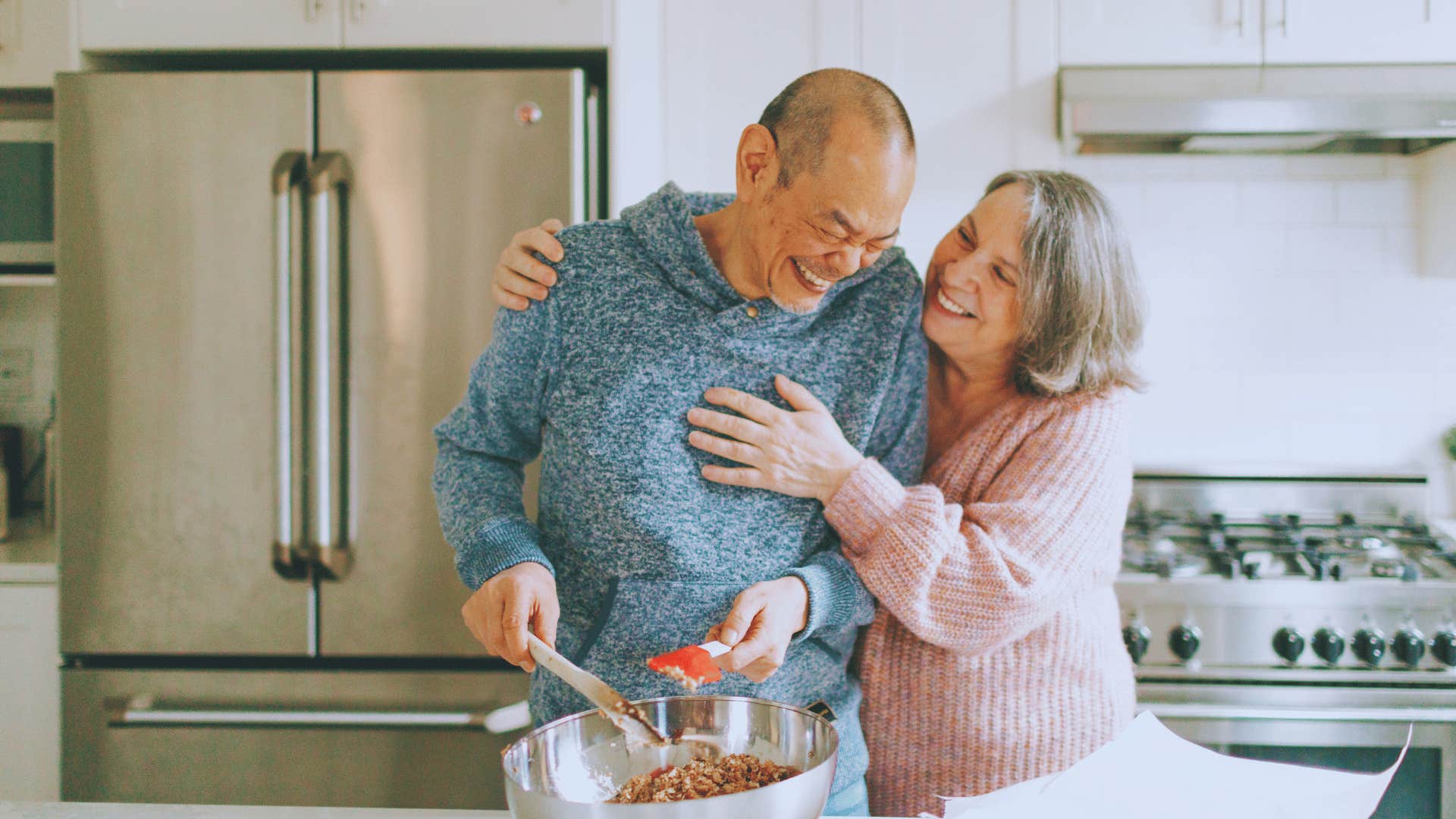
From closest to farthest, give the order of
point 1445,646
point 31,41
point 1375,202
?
point 1445,646, point 31,41, point 1375,202

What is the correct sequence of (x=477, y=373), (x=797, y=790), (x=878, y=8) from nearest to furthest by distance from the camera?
(x=797, y=790) < (x=477, y=373) < (x=878, y=8)

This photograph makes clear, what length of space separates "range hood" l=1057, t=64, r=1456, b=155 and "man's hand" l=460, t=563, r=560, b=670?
4.93 feet

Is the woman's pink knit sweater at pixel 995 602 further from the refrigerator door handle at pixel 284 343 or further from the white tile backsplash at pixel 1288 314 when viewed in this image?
the white tile backsplash at pixel 1288 314

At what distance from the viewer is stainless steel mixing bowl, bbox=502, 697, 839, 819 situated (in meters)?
0.82

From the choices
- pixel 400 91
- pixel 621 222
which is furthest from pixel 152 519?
pixel 621 222

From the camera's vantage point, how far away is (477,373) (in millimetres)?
1257

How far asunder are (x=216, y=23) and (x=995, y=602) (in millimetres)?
1712

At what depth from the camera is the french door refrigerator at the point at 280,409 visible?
1.83 m

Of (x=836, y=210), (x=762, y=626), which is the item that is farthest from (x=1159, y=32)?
(x=762, y=626)

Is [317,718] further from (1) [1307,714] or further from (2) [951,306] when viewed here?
(1) [1307,714]

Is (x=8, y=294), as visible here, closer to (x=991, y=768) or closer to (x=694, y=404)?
(x=694, y=404)

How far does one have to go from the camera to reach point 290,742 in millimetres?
1887

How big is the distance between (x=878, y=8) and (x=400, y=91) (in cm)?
101

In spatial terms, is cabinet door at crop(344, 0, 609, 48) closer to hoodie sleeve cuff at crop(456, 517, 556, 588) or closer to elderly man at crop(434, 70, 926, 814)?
elderly man at crop(434, 70, 926, 814)
